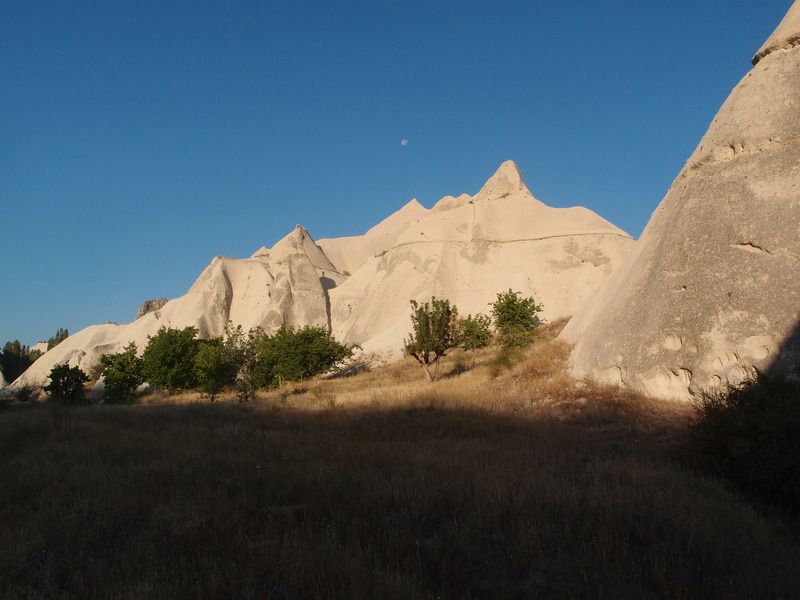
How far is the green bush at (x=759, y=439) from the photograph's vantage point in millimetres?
5574

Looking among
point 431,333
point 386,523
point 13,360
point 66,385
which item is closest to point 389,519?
point 386,523

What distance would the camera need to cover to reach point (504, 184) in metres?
53.2

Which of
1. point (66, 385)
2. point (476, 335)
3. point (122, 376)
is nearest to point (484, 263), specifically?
point (476, 335)

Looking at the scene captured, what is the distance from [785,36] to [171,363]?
32.1 metres

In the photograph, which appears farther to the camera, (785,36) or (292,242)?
(292,242)

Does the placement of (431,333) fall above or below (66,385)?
above

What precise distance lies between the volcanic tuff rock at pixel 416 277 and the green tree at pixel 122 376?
1223cm

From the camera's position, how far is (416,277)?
44875mm

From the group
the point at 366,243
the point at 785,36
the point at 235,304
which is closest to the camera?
the point at 785,36

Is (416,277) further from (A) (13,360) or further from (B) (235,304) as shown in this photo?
(A) (13,360)

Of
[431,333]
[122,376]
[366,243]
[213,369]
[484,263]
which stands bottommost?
[213,369]

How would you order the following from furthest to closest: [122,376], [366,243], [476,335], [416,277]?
[366,243], [416,277], [122,376], [476,335]

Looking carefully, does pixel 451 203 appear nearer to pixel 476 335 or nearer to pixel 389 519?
pixel 476 335

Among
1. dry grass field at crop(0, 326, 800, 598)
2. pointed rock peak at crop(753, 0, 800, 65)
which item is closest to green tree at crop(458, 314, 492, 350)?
pointed rock peak at crop(753, 0, 800, 65)
